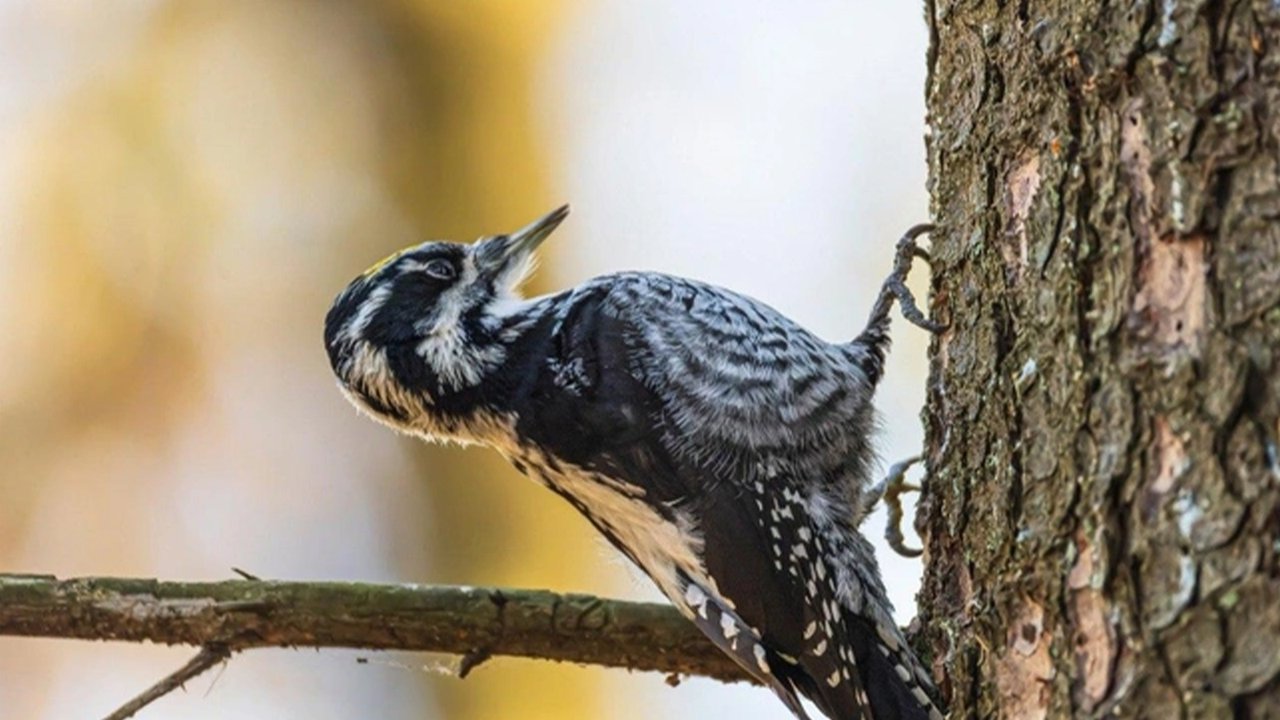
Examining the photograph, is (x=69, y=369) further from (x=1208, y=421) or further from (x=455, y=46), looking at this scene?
(x=1208, y=421)

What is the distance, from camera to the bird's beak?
430 cm

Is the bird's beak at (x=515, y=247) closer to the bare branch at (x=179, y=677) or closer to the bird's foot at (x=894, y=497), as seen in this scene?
the bird's foot at (x=894, y=497)

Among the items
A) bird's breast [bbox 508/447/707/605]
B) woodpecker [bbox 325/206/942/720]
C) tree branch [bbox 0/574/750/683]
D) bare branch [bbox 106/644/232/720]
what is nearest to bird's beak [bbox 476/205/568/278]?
woodpecker [bbox 325/206/942/720]

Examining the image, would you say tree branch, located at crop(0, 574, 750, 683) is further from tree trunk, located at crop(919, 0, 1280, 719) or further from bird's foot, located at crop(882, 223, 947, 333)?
bird's foot, located at crop(882, 223, 947, 333)

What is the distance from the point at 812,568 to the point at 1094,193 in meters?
1.37

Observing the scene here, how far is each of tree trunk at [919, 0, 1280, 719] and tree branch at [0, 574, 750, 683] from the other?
0.65 m

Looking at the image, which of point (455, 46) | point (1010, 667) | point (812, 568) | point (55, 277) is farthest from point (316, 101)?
point (1010, 667)

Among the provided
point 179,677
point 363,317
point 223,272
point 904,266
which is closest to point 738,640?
point 179,677

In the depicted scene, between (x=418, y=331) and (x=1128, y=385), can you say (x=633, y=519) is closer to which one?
(x=418, y=331)

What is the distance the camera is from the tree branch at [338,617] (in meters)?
2.82

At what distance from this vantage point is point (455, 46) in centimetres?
642

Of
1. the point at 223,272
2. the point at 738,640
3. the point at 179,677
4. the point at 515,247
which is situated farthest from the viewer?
the point at 223,272

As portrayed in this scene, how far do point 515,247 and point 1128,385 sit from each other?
2.36m

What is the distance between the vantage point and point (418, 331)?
4066 millimetres
